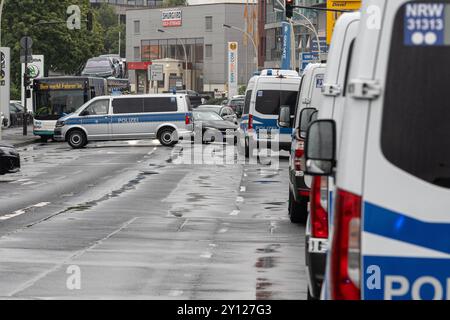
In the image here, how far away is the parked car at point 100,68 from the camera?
7950cm

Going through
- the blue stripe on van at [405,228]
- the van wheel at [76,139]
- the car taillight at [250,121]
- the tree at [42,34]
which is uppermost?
the tree at [42,34]

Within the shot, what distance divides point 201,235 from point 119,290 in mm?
5593

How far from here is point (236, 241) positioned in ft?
50.7

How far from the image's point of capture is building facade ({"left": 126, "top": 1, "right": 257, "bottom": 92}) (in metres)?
130

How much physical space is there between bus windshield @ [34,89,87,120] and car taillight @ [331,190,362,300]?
1803 inches

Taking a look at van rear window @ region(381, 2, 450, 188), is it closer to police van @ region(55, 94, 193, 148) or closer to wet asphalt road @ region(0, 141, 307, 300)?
wet asphalt road @ region(0, 141, 307, 300)

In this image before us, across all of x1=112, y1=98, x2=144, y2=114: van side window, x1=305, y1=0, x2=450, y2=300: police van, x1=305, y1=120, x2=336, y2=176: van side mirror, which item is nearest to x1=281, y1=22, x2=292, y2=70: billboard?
x1=112, y1=98, x2=144, y2=114: van side window

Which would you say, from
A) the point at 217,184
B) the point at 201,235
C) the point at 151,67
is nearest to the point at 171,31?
the point at 151,67

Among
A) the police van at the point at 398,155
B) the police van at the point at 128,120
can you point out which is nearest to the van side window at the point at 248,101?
the police van at the point at 128,120

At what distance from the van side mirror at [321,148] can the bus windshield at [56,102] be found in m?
45.0

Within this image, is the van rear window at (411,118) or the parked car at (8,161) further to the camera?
the parked car at (8,161)

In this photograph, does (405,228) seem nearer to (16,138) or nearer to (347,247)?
(347,247)

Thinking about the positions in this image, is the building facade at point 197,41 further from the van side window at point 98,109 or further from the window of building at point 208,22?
the van side window at point 98,109

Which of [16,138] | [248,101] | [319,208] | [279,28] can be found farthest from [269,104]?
[279,28]
